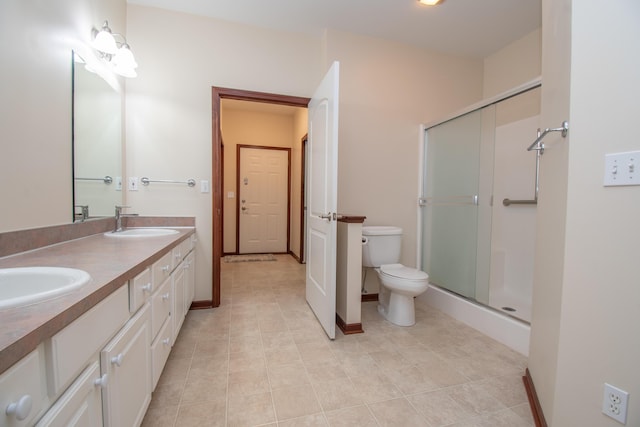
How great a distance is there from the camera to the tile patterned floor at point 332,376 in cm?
128

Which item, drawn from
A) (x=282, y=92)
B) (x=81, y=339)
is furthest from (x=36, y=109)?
(x=282, y=92)

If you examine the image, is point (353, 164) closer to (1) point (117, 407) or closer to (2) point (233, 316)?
(2) point (233, 316)

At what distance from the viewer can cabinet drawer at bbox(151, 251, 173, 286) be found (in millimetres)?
1273

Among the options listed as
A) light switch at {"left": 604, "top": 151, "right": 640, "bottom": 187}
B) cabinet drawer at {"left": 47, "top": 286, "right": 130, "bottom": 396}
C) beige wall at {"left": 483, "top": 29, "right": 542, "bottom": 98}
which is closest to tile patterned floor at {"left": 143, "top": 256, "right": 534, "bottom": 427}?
cabinet drawer at {"left": 47, "top": 286, "right": 130, "bottom": 396}

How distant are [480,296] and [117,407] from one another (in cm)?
242

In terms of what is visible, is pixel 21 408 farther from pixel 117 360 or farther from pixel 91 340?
pixel 117 360

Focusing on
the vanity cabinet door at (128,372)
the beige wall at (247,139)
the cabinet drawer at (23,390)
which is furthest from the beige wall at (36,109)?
the beige wall at (247,139)

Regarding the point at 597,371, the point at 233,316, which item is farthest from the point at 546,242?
the point at 233,316

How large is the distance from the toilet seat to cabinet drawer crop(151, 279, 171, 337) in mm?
1567

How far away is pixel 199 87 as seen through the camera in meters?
2.44

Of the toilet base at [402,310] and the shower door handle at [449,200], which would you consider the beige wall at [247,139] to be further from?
the toilet base at [402,310]

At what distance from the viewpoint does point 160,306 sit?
1365mm

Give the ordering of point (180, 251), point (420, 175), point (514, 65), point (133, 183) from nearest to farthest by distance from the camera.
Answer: point (180, 251)
point (133, 183)
point (514, 65)
point (420, 175)

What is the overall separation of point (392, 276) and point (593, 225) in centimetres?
140
